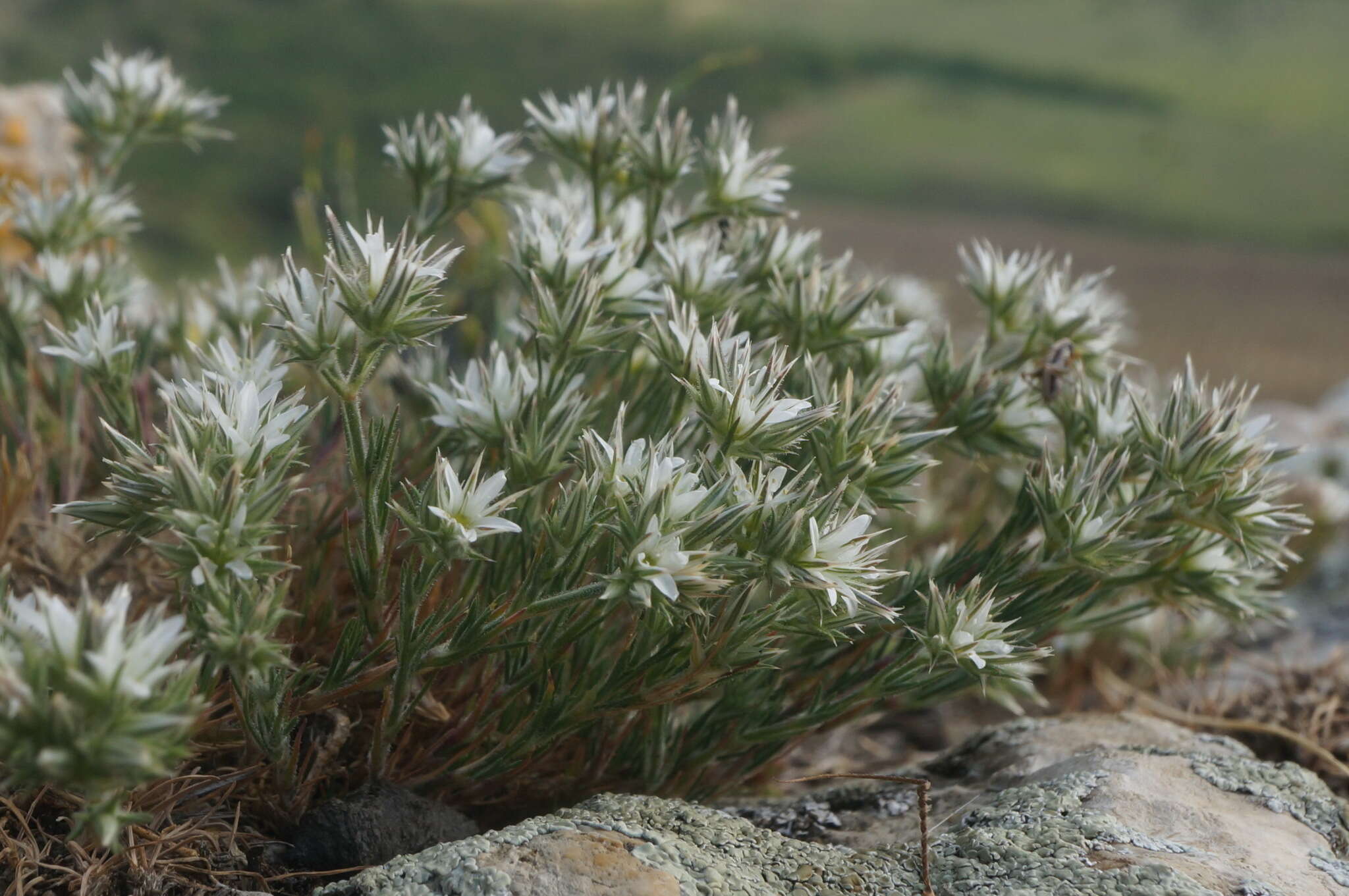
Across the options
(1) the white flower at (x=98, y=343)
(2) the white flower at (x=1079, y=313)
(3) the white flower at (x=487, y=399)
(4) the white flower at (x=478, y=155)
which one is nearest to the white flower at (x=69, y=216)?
(1) the white flower at (x=98, y=343)

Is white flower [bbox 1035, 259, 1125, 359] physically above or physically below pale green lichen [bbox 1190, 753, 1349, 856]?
above

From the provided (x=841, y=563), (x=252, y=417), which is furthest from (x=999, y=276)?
(x=252, y=417)

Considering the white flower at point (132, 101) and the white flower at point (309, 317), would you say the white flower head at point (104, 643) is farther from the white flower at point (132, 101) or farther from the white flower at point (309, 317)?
the white flower at point (132, 101)

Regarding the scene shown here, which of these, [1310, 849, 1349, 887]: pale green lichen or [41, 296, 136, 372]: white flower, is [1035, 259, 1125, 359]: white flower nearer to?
[1310, 849, 1349, 887]: pale green lichen

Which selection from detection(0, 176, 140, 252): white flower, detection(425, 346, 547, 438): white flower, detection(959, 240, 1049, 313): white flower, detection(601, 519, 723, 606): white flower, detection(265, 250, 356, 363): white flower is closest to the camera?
detection(601, 519, 723, 606): white flower

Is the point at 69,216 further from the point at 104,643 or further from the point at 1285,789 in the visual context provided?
the point at 1285,789

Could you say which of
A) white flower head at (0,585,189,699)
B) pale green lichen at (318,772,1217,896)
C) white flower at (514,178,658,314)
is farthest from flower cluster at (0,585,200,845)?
white flower at (514,178,658,314)
